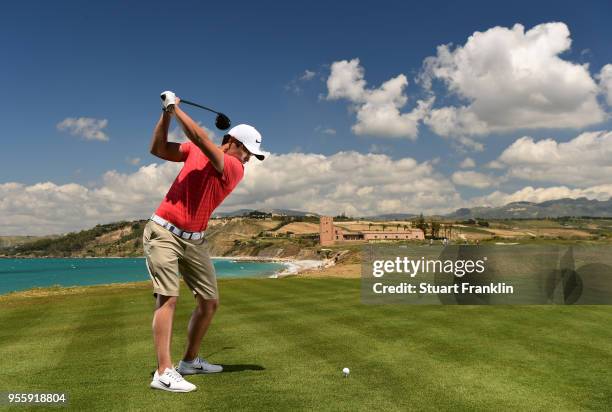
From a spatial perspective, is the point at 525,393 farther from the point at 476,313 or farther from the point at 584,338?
the point at 476,313

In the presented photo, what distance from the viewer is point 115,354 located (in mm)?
9023

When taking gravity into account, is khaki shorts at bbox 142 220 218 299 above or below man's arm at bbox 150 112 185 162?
below

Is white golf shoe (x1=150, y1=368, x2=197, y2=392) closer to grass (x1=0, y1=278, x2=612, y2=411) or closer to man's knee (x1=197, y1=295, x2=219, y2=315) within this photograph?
grass (x1=0, y1=278, x2=612, y2=411)

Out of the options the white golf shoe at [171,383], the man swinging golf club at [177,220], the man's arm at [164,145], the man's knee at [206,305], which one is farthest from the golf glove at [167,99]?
the white golf shoe at [171,383]

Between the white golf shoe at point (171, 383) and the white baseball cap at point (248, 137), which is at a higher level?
the white baseball cap at point (248, 137)

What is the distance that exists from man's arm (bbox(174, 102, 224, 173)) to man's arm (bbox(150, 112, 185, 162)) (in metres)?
0.20

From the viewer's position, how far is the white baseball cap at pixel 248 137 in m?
6.62

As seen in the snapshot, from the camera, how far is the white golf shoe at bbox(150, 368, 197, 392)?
20.1 feet

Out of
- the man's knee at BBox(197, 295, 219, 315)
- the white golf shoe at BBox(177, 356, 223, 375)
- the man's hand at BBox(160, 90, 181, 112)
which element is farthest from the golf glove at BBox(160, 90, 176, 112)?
the white golf shoe at BBox(177, 356, 223, 375)

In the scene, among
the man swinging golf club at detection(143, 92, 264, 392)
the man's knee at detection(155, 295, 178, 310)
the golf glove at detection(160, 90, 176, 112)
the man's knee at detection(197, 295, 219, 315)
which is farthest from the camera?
the man's knee at detection(197, 295, 219, 315)

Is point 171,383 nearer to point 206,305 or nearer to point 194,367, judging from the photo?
point 194,367

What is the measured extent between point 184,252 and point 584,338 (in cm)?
892

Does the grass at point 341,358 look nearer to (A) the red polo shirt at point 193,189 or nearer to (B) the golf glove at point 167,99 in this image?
(A) the red polo shirt at point 193,189

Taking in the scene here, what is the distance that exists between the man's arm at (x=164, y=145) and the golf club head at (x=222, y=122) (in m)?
0.67
